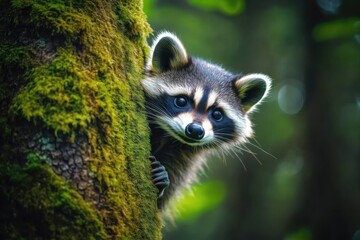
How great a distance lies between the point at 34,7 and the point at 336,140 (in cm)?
752

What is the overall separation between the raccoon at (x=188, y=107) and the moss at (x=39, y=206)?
7.49ft

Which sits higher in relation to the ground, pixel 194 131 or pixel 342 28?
pixel 342 28

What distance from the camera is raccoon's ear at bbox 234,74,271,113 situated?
6.45m

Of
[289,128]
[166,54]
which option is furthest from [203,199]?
[289,128]

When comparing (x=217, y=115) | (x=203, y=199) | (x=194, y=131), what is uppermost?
(x=194, y=131)

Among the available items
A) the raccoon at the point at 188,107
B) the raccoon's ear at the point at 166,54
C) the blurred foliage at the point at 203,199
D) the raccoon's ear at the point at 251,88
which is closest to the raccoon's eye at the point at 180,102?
the raccoon at the point at 188,107

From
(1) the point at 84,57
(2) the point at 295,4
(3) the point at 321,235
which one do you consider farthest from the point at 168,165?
(2) the point at 295,4

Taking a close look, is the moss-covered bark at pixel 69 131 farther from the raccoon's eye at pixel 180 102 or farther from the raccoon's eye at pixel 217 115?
the raccoon's eye at pixel 217 115

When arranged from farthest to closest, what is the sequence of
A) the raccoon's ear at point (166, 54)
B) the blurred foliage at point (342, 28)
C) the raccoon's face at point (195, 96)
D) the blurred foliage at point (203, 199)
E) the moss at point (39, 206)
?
the blurred foliage at point (203, 199)
the blurred foliage at point (342, 28)
the raccoon's ear at point (166, 54)
the raccoon's face at point (195, 96)
the moss at point (39, 206)

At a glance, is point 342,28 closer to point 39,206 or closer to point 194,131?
point 194,131

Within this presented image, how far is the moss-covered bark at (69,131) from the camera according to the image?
9.78 feet

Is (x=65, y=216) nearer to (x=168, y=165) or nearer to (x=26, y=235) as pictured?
(x=26, y=235)

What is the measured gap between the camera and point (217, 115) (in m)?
6.15

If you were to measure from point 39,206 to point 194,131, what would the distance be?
8.85 feet
